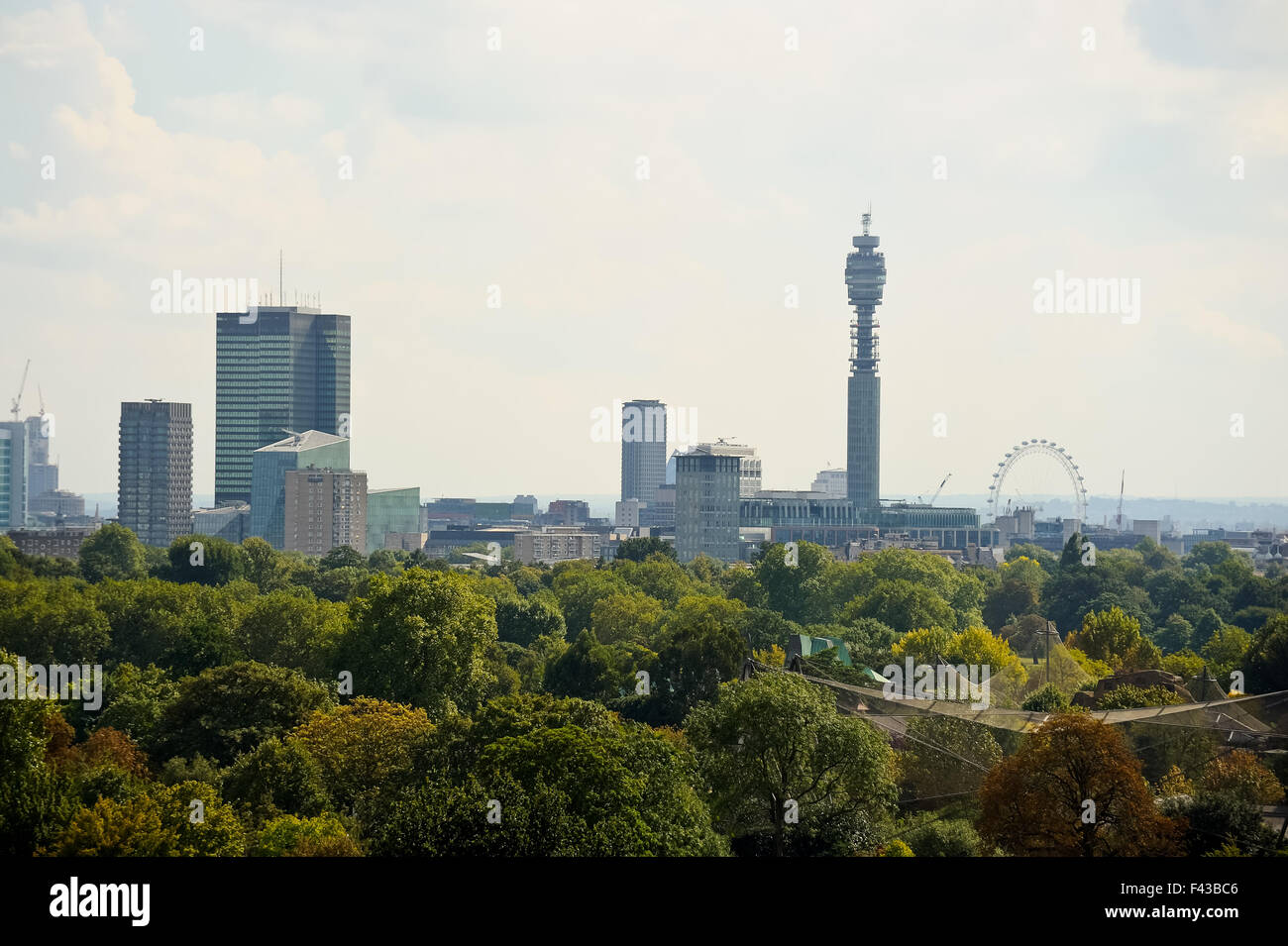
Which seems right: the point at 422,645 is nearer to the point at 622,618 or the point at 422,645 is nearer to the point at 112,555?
the point at 622,618

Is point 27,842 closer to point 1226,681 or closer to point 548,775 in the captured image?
point 548,775

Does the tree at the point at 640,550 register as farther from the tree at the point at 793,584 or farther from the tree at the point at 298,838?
the tree at the point at 298,838

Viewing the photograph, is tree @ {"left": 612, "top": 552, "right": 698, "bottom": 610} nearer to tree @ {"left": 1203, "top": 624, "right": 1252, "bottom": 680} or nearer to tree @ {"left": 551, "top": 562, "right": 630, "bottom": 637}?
tree @ {"left": 551, "top": 562, "right": 630, "bottom": 637}

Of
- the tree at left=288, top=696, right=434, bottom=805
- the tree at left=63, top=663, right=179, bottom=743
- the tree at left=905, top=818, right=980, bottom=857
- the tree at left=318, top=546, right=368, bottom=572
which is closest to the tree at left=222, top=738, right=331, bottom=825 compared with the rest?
the tree at left=288, top=696, right=434, bottom=805

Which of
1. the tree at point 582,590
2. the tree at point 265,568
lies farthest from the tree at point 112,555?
the tree at point 582,590

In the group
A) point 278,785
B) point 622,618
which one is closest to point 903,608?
point 622,618
